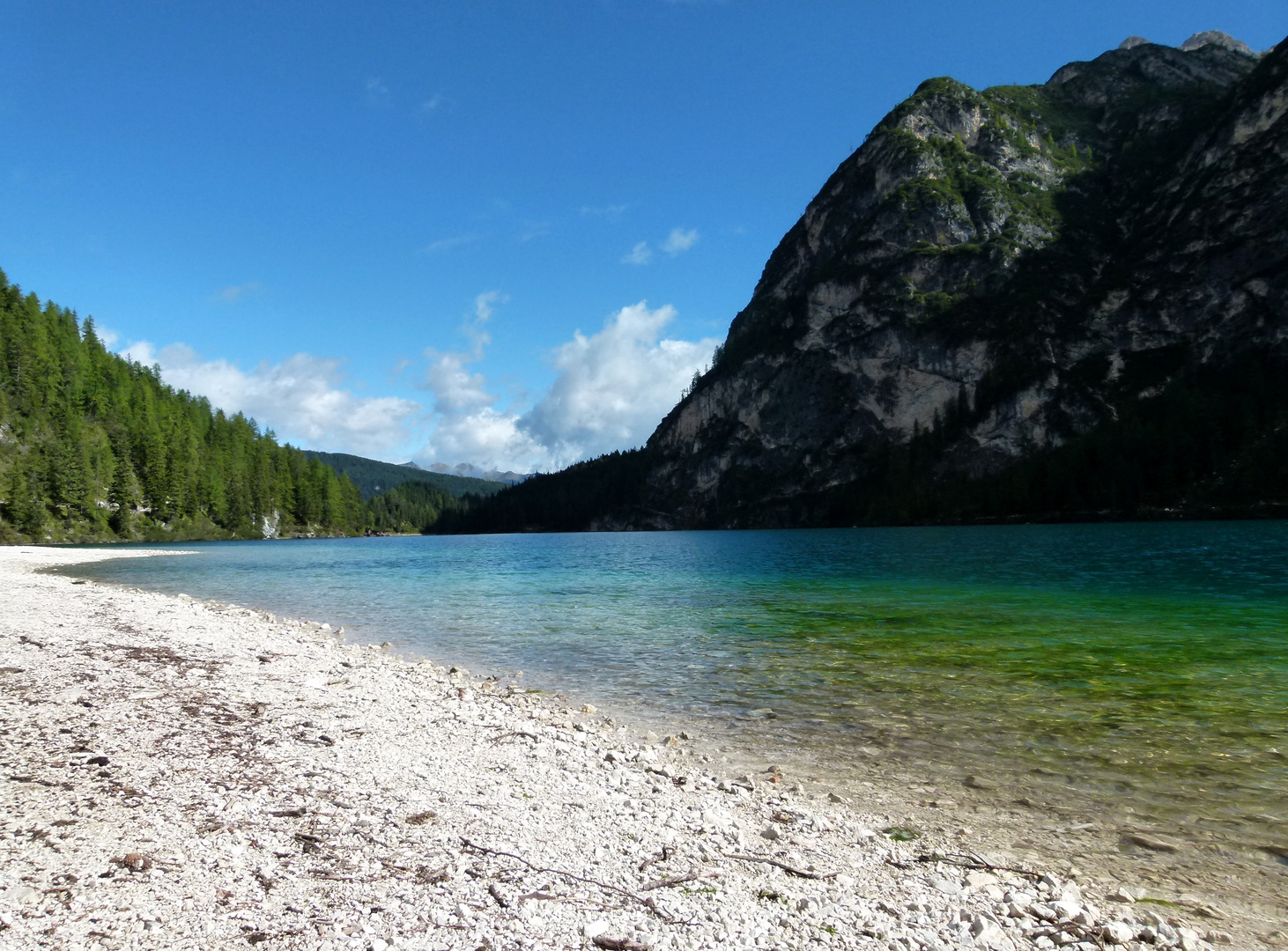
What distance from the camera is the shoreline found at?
5.47 m

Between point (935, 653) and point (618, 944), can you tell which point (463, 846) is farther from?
point (935, 653)

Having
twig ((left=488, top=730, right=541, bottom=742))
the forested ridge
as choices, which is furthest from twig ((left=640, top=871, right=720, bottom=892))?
the forested ridge

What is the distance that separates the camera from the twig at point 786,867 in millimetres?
6785

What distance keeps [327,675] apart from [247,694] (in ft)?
9.03

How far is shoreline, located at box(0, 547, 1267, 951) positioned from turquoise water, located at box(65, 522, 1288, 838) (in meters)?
2.73

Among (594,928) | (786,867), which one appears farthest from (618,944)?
(786,867)

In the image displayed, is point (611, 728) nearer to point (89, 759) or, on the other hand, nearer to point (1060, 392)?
point (89, 759)

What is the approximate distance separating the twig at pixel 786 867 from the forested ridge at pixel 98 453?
14181 centimetres

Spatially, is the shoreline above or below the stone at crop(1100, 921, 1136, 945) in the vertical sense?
above

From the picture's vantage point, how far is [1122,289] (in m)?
187

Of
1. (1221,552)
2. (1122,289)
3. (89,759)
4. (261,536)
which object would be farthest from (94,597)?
(1122,289)

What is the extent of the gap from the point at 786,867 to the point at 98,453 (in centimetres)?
17141

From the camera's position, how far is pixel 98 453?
5379 inches

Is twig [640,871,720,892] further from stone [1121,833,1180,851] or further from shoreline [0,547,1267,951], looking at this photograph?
stone [1121,833,1180,851]
